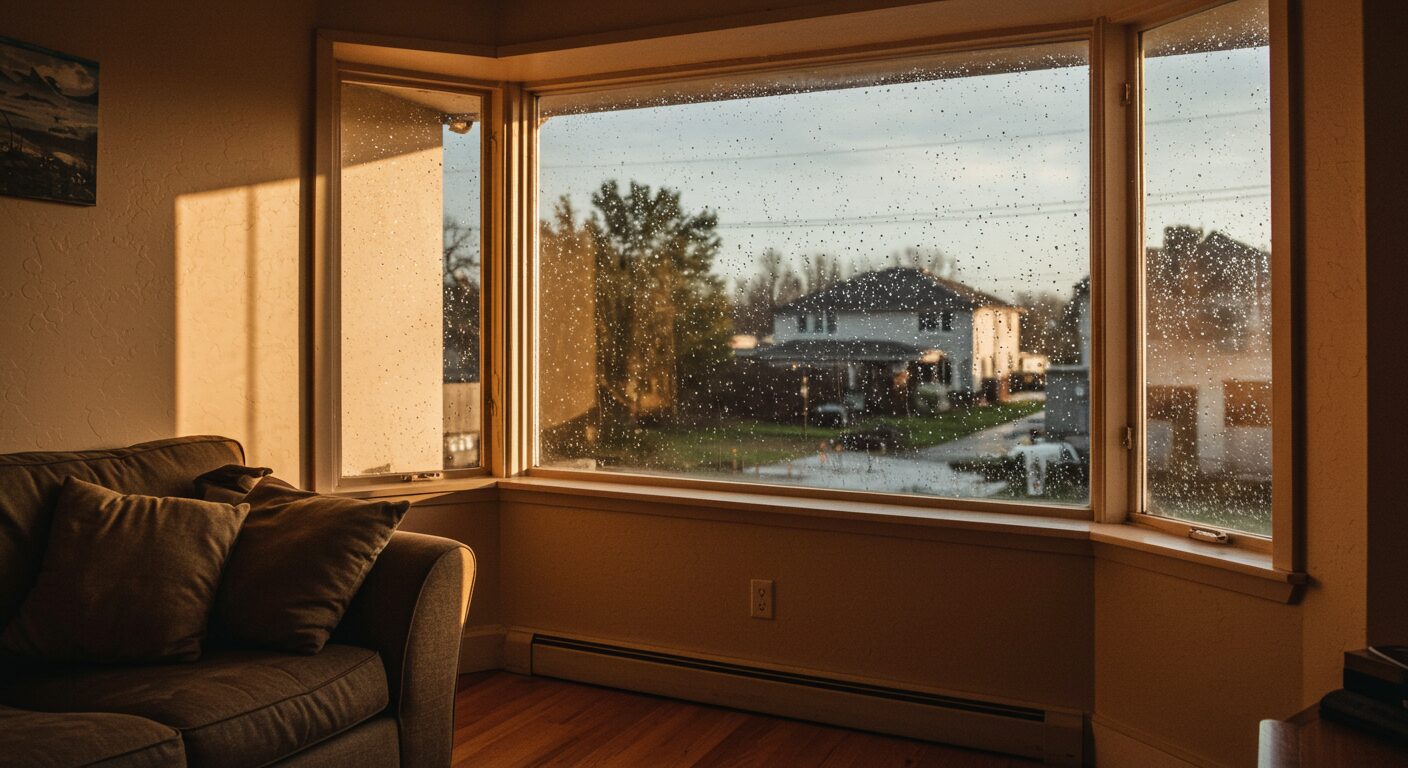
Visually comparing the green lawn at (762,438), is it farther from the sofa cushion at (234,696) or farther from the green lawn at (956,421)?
the sofa cushion at (234,696)

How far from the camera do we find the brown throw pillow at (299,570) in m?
2.09

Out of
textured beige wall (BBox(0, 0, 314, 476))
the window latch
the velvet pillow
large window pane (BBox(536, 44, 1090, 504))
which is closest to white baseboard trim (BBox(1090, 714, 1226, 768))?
the window latch

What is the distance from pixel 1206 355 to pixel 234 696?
2353mm

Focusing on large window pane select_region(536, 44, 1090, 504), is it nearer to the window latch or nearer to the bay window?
the bay window

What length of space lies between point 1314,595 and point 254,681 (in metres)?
2.21

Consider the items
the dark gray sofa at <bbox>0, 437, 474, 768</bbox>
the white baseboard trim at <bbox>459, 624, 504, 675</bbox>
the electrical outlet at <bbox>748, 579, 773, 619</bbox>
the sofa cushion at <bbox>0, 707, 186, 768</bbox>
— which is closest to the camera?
the sofa cushion at <bbox>0, 707, 186, 768</bbox>

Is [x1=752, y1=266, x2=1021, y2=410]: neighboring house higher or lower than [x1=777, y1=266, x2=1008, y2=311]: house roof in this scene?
lower


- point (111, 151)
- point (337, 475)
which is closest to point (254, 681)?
point (337, 475)

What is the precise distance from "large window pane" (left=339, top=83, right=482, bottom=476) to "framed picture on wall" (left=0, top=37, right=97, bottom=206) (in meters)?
0.80

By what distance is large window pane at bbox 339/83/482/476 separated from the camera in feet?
10.8

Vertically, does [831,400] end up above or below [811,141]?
below

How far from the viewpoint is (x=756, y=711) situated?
118 inches

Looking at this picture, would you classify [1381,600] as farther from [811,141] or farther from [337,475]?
[337,475]

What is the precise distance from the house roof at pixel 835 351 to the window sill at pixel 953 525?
A: 1.50ft
